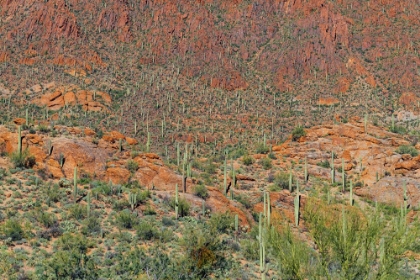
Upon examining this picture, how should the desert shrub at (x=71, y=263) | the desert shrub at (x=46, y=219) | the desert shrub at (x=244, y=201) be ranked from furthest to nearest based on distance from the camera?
the desert shrub at (x=244, y=201) < the desert shrub at (x=46, y=219) < the desert shrub at (x=71, y=263)

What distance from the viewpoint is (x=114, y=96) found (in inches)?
2384

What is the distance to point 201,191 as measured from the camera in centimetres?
2834

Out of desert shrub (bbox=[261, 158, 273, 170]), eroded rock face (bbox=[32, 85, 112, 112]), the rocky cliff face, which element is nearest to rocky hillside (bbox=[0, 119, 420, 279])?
desert shrub (bbox=[261, 158, 273, 170])

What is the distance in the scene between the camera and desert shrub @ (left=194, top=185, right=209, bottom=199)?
93.0 feet

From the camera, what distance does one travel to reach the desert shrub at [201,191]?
1116 inches

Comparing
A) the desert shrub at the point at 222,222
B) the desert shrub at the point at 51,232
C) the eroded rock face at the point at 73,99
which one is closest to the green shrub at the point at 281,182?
the desert shrub at the point at 222,222

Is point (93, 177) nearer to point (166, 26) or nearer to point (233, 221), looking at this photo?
point (233, 221)

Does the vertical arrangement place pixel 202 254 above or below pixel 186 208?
below

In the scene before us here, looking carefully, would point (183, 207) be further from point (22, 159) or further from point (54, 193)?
point (22, 159)

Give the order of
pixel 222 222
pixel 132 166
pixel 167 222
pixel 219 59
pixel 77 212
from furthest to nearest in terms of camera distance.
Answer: pixel 219 59 < pixel 132 166 < pixel 222 222 < pixel 167 222 < pixel 77 212

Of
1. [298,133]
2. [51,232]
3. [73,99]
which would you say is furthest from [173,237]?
[73,99]

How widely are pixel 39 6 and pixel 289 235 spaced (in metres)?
70.1

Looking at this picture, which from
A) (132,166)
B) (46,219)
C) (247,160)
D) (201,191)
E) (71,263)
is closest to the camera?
(71,263)

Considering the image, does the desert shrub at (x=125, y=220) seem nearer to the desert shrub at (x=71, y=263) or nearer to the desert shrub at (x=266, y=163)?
the desert shrub at (x=71, y=263)
